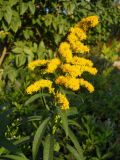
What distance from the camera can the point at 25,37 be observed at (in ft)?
16.5

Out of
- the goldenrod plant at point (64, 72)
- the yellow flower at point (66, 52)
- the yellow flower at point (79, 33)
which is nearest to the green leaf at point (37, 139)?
the goldenrod plant at point (64, 72)

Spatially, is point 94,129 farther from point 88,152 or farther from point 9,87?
point 9,87

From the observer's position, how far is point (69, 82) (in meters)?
3.01

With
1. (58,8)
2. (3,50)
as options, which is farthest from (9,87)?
(58,8)

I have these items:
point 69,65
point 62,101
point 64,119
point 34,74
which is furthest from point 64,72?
point 34,74

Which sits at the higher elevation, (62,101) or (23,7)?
(23,7)

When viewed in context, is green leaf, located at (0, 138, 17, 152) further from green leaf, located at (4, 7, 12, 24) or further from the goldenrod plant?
green leaf, located at (4, 7, 12, 24)

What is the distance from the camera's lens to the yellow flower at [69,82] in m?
3.00

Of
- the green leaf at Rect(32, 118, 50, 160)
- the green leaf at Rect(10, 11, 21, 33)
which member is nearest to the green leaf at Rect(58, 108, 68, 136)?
the green leaf at Rect(32, 118, 50, 160)

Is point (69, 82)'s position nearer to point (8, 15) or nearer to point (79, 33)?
point (79, 33)

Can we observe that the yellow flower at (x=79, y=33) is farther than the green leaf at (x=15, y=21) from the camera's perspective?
No

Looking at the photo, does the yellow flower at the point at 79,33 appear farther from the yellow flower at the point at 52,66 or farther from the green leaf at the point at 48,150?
the green leaf at the point at 48,150

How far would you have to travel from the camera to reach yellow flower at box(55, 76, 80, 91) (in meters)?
3.00

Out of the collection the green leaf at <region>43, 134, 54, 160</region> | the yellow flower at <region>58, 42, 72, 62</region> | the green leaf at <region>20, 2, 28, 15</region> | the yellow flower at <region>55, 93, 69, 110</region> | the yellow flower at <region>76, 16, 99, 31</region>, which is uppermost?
the yellow flower at <region>76, 16, 99, 31</region>
